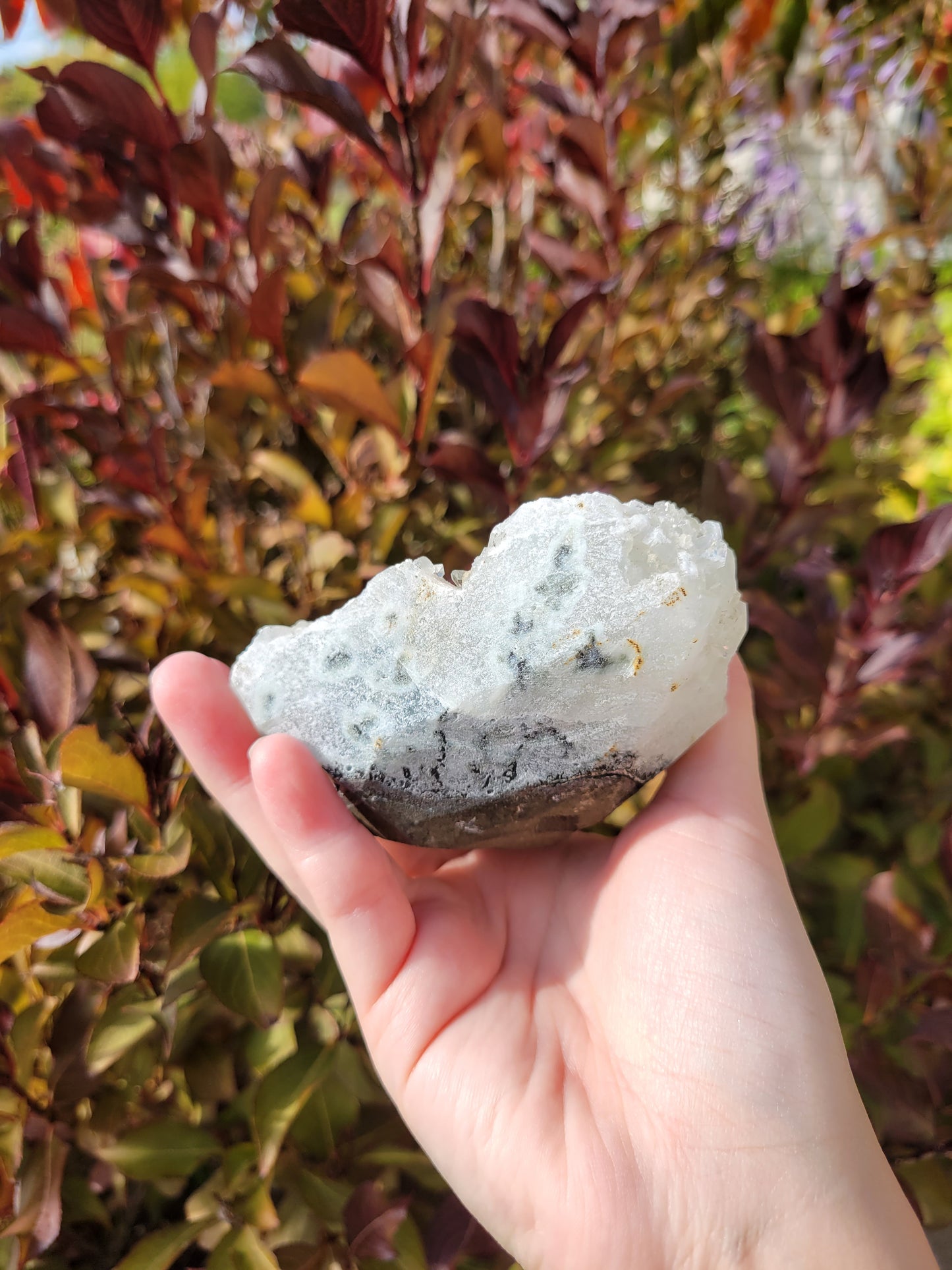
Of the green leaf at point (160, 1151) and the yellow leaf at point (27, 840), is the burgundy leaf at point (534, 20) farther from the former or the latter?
the green leaf at point (160, 1151)

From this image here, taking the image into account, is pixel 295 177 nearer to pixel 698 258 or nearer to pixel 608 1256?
pixel 698 258

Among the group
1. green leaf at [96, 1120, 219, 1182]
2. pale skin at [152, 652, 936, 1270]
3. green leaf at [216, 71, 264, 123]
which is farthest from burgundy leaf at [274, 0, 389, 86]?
green leaf at [216, 71, 264, 123]

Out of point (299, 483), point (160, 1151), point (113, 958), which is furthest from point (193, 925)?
point (299, 483)

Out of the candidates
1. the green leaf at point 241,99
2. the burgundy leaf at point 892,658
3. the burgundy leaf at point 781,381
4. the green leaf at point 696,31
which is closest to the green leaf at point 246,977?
the burgundy leaf at point 892,658

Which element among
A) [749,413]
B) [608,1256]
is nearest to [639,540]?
[608,1256]

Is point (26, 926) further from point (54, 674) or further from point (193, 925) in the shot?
point (54, 674)

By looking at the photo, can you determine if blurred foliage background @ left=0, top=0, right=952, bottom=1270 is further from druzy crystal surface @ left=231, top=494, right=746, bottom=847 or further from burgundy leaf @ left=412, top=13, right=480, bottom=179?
druzy crystal surface @ left=231, top=494, right=746, bottom=847
